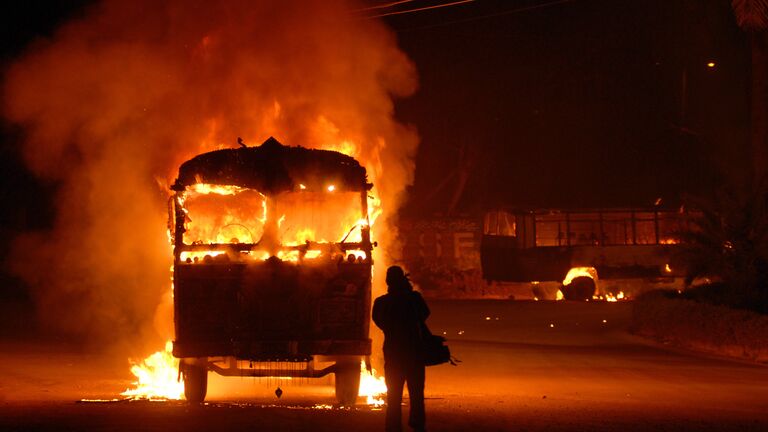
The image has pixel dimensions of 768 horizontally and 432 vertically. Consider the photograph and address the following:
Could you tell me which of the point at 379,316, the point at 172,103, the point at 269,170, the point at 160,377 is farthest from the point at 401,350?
the point at 172,103

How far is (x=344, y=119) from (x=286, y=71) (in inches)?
61.4

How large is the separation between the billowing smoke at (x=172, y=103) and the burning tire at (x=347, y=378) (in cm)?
441

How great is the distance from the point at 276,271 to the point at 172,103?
269 inches

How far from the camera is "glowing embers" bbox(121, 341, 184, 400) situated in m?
14.6

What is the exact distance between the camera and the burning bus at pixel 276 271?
505 inches

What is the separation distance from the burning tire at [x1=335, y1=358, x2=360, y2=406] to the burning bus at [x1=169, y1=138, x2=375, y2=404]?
13 mm

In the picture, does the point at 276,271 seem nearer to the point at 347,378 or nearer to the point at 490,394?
the point at 347,378

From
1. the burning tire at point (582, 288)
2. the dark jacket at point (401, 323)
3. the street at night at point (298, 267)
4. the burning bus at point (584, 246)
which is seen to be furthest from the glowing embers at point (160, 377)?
the burning tire at point (582, 288)

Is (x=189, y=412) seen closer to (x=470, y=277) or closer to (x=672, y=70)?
(x=470, y=277)

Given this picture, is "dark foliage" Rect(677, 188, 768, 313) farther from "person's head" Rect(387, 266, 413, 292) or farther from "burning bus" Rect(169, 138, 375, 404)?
"person's head" Rect(387, 266, 413, 292)

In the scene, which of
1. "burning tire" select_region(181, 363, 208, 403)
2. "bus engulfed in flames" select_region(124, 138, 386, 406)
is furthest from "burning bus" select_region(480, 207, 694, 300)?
"burning tire" select_region(181, 363, 208, 403)

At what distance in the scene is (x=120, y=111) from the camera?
67.9 ft

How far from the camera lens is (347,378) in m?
13.1

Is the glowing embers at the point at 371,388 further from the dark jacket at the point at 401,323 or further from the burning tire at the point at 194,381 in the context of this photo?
the dark jacket at the point at 401,323
